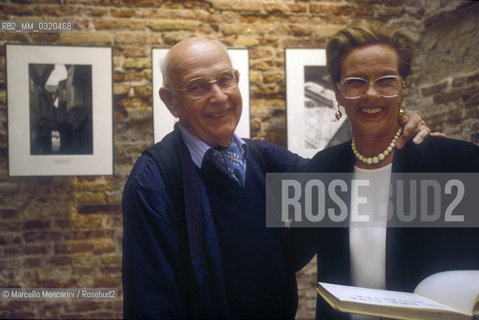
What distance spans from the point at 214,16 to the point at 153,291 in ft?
5.92

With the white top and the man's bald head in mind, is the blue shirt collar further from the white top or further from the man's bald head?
the white top

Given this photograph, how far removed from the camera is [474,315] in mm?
917

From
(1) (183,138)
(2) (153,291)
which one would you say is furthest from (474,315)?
(1) (183,138)

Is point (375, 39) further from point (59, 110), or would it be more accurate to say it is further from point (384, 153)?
point (59, 110)

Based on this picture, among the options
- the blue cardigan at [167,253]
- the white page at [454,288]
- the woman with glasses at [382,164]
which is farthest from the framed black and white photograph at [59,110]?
the white page at [454,288]

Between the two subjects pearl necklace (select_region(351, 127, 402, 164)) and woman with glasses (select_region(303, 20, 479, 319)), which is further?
pearl necklace (select_region(351, 127, 402, 164))

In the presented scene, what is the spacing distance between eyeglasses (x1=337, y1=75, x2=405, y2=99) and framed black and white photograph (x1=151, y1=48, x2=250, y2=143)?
3.21 feet

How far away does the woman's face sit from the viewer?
1.20 metres

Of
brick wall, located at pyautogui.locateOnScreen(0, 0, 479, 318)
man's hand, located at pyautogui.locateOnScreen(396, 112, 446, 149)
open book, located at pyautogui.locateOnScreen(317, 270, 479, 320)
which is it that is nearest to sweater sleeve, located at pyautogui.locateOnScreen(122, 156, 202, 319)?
open book, located at pyautogui.locateOnScreen(317, 270, 479, 320)

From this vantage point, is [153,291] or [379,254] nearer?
[153,291]

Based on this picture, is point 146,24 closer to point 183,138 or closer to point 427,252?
point 183,138

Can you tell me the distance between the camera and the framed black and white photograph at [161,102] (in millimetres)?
2110

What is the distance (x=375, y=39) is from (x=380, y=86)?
5.9 inches

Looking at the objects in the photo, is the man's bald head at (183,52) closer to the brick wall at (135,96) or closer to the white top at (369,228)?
the white top at (369,228)
